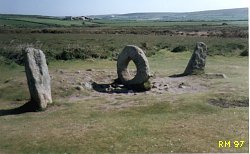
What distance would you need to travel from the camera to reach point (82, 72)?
93.0 feet

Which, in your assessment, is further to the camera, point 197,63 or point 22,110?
point 197,63

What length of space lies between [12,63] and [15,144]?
23.1m

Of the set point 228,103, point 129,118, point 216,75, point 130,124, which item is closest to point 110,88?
point 129,118

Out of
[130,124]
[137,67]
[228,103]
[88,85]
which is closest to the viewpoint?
[130,124]

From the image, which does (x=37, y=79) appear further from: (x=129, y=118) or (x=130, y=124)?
(x=130, y=124)

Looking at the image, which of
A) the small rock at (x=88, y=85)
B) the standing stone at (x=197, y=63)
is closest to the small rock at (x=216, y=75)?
the standing stone at (x=197, y=63)

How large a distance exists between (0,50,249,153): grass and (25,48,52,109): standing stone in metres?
0.70

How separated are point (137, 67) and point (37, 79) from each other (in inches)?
297

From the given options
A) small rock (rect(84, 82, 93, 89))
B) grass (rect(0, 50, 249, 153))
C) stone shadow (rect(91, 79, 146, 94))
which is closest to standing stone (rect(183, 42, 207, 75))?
grass (rect(0, 50, 249, 153))

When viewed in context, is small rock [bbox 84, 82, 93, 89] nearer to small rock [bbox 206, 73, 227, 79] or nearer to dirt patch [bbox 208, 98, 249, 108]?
dirt patch [bbox 208, 98, 249, 108]

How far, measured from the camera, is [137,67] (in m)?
25.0

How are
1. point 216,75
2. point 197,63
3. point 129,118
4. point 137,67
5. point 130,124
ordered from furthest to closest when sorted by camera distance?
point 197,63 → point 216,75 → point 137,67 → point 129,118 → point 130,124

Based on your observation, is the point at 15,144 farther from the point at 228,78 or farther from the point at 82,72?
the point at 228,78

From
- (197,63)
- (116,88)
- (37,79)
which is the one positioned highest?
(37,79)
